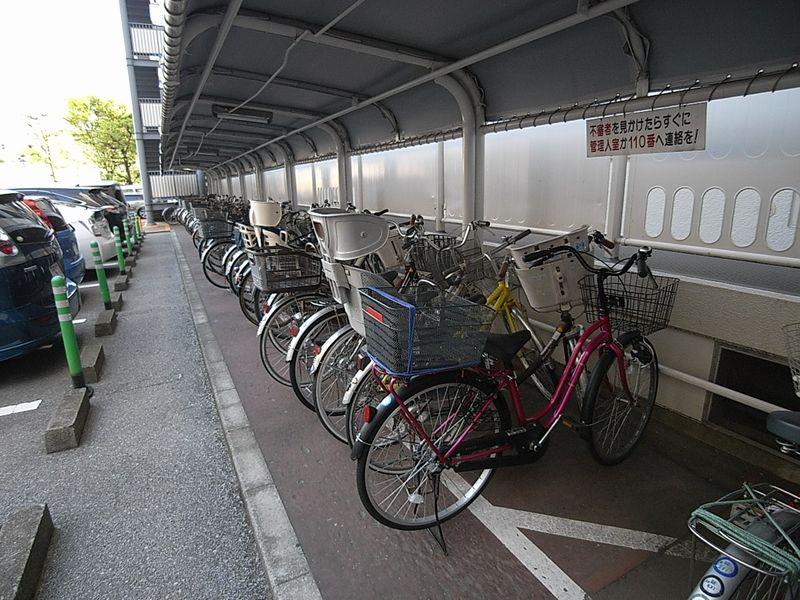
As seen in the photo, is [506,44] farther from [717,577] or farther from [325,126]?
[325,126]

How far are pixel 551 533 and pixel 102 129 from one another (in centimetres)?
3922

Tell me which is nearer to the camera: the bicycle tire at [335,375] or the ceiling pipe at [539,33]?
the ceiling pipe at [539,33]

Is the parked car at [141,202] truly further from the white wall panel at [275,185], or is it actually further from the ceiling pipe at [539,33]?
the ceiling pipe at [539,33]

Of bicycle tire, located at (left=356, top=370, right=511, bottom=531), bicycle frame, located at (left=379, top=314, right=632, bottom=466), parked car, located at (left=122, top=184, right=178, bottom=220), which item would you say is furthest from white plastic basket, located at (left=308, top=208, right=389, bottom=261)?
parked car, located at (left=122, top=184, right=178, bottom=220)

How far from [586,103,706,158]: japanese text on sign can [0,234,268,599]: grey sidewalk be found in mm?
3454

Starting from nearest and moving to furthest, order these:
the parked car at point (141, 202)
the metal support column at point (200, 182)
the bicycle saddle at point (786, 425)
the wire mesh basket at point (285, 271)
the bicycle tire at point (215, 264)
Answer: the bicycle saddle at point (786, 425), the wire mesh basket at point (285, 271), the bicycle tire at point (215, 264), the parked car at point (141, 202), the metal support column at point (200, 182)

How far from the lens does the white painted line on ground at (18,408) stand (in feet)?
12.4

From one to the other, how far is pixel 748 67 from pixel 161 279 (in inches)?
354

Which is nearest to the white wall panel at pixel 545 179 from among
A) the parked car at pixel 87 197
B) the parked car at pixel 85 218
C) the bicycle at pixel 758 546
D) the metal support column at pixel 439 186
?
the metal support column at pixel 439 186

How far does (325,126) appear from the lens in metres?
8.31

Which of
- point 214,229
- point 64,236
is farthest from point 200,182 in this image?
point 64,236

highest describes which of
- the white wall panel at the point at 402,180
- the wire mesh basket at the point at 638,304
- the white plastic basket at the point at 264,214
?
the white wall panel at the point at 402,180

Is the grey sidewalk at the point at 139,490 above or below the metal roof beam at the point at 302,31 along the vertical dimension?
below

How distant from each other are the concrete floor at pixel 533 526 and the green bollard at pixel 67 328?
1.77 metres
